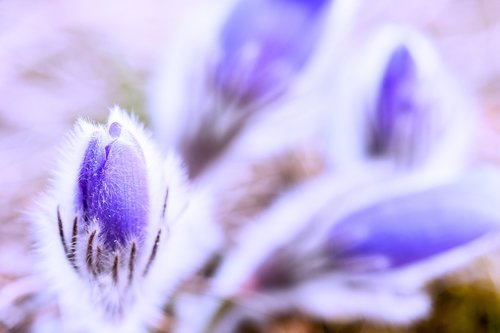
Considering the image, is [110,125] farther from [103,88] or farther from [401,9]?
[401,9]

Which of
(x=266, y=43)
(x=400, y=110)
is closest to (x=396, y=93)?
(x=400, y=110)

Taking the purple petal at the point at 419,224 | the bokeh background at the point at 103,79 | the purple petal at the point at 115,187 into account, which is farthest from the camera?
the bokeh background at the point at 103,79

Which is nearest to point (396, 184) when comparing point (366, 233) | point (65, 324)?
point (366, 233)

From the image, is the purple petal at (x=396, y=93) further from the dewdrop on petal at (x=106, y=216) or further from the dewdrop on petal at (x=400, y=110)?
the dewdrop on petal at (x=106, y=216)

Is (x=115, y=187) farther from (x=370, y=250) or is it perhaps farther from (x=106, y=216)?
(x=370, y=250)

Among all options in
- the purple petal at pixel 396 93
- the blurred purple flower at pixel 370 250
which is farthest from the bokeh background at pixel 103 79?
the purple petal at pixel 396 93
